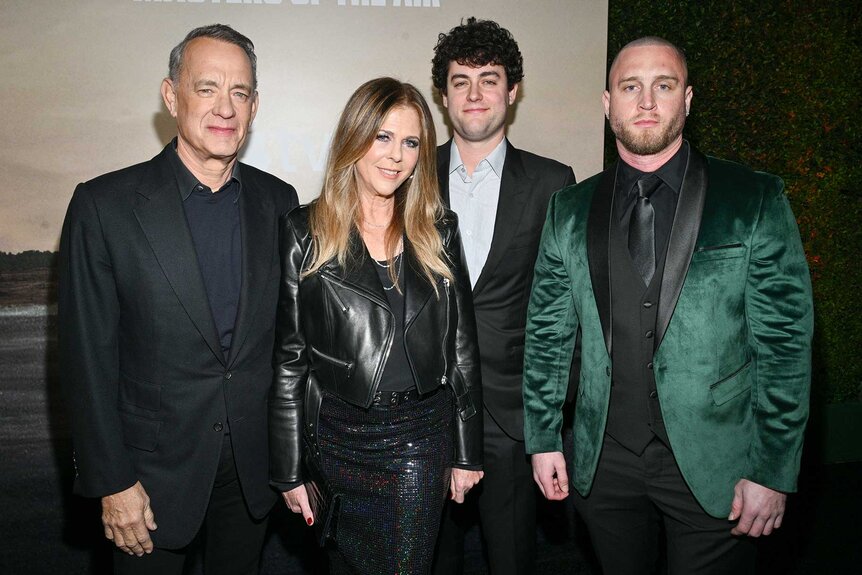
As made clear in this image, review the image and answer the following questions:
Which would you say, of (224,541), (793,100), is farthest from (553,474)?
(793,100)

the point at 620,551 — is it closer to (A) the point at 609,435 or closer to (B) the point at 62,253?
(A) the point at 609,435

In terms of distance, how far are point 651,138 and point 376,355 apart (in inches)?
42.9

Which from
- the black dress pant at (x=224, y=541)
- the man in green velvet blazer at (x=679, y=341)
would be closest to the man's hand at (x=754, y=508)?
the man in green velvet blazer at (x=679, y=341)

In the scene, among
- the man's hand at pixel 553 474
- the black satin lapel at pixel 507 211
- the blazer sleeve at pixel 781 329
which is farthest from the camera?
the black satin lapel at pixel 507 211

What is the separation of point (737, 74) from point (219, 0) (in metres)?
3.08

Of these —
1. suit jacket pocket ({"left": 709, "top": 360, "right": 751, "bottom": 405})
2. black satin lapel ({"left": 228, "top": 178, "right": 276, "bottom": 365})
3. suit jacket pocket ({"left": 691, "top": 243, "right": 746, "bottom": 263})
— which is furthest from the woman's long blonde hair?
suit jacket pocket ({"left": 709, "top": 360, "right": 751, "bottom": 405})

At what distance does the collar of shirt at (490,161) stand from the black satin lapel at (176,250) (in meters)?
1.17

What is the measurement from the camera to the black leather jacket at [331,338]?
82.1 inches

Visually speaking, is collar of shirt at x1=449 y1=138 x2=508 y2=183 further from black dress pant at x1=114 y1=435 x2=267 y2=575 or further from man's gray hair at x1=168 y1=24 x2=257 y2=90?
black dress pant at x1=114 y1=435 x2=267 y2=575

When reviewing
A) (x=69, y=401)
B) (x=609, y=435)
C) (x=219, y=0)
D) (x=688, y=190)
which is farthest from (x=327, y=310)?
(x=219, y=0)

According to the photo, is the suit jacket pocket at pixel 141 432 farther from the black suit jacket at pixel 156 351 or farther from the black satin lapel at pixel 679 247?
the black satin lapel at pixel 679 247

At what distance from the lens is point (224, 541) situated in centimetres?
235

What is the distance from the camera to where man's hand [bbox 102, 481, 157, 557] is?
81.7 inches

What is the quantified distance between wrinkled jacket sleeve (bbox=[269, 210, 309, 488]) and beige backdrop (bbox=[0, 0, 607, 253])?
1.96 metres
